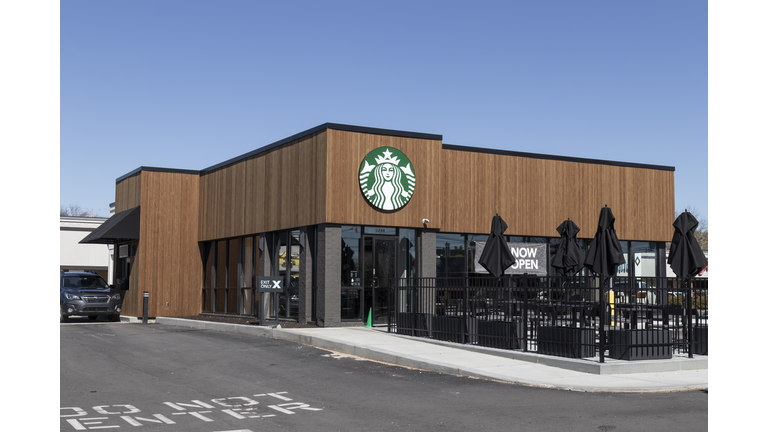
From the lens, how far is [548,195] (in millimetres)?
25562

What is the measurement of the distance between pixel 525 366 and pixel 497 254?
4149 millimetres

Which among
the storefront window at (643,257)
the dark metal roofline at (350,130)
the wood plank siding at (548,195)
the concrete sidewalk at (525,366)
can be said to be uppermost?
the dark metal roofline at (350,130)

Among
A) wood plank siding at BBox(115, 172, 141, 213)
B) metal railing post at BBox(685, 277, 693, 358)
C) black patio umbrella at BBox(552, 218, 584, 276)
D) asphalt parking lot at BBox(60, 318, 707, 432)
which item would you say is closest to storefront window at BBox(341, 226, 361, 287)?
black patio umbrella at BBox(552, 218, 584, 276)

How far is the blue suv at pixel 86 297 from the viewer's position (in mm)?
24812

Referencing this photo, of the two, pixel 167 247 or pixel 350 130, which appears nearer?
pixel 350 130

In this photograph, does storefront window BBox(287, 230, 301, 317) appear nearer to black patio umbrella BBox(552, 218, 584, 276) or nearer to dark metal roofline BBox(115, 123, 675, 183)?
dark metal roofline BBox(115, 123, 675, 183)

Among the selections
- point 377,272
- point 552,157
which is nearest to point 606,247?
point 377,272

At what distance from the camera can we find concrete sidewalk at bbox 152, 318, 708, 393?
36.8ft

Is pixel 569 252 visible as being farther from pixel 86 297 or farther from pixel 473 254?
pixel 86 297

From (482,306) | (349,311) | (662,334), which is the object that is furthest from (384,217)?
(662,334)

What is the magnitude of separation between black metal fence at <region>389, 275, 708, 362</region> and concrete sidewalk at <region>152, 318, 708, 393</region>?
390 mm

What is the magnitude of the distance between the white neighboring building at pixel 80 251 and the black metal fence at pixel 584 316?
4378 centimetres

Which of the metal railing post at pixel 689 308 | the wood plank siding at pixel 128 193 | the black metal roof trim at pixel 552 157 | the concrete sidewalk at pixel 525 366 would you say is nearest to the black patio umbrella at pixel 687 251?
the metal railing post at pixel 689 308

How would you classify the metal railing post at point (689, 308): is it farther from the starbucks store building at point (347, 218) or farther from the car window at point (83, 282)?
the car window at point (83, 282)
